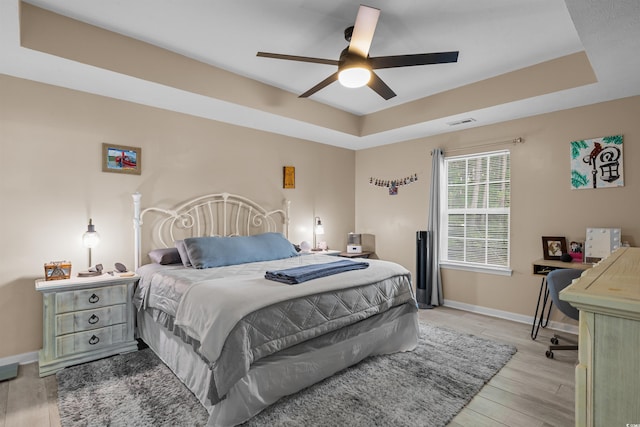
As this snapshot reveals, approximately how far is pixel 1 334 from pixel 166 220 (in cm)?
157

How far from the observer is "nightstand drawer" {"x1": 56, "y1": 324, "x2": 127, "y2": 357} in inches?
103

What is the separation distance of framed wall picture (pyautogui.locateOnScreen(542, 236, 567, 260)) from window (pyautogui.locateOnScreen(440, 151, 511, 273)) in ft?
1.49

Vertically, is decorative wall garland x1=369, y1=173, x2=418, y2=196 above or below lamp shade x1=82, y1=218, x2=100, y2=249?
above

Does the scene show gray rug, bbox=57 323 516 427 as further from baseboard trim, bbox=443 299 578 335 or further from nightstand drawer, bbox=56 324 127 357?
baseboard trim, bbox=443 299 578 335

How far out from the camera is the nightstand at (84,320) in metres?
2.57

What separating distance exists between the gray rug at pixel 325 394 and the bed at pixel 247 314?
92 millimetres

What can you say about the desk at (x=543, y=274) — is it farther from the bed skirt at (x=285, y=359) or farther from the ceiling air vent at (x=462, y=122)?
the ceiling air vent at (x=462, y=122)

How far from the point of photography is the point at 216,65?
3.19 meters

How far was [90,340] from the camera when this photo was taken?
2.72 m

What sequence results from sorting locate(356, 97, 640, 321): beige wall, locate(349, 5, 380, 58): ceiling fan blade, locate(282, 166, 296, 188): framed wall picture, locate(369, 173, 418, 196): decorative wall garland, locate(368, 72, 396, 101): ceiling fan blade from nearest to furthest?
locate(349, 5, 380, 58): ceiling fan blade → locate(368, 72, 396, 101): ceiling fan blade → locate(356, 97, 640, 321): beige wall → locate(282, 166, 296, 188): framed wall picture → locate(369, 173, 418, 196): decorative wall garland

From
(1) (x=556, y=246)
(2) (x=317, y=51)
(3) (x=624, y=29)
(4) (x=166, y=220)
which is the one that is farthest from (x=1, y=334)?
(1) (x=556, y=246)

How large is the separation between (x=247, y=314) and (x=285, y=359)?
0.48 m

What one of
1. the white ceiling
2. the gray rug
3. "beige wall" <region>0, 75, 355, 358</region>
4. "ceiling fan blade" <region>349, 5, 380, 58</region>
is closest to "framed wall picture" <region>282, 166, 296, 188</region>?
"beige wall" <region>0, 75, 355, 358</region>

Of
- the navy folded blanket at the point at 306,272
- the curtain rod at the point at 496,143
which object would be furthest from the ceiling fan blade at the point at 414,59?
the curtain rod at the point at 496,143
